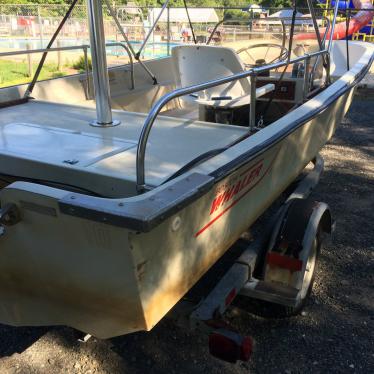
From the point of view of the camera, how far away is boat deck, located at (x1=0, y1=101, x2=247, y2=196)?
6.91 feet

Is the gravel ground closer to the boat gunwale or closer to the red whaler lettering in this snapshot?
the red whaler lettering

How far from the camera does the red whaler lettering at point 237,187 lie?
197cm

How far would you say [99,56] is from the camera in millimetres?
Answer: 2586

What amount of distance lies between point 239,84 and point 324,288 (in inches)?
76.2

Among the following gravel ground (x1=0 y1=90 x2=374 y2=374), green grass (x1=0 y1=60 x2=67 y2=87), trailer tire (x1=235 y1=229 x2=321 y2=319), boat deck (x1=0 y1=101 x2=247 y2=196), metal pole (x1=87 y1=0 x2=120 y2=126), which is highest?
metal pole (x1=87 y1=0 x2=120 y2=126)

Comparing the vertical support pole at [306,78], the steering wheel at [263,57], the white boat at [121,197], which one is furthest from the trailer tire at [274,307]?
the steering wheel at [263,57]

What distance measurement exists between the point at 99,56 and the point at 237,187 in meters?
1.17

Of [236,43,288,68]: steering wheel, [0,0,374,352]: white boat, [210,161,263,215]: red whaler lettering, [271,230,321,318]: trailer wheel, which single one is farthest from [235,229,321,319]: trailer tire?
[236,43,288,68]: steering wheel

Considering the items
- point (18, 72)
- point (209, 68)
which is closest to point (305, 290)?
point (209, 68)

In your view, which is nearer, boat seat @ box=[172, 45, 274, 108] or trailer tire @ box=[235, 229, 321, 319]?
trailer tire @ box=[235, 229, 321, 319]

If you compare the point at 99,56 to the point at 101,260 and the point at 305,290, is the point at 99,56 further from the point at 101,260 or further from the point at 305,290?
the point at 305,290

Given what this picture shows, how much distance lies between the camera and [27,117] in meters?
3.07

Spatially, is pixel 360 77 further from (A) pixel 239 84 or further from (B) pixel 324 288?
(B) pixel 324 288

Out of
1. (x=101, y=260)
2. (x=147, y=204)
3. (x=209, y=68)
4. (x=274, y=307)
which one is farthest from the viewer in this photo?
(x=209, y=68)
